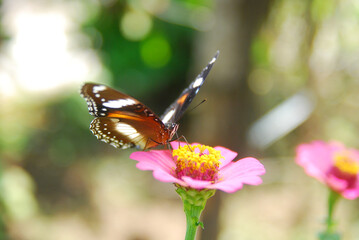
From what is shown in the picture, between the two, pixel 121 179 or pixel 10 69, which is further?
pixel 121 179

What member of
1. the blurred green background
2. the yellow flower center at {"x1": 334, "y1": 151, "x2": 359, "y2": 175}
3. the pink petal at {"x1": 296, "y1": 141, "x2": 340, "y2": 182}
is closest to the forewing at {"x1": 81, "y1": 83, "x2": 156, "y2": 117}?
the pink petal at {"x1": 296, "y1": 141, "x2": 340, "y2": 182}

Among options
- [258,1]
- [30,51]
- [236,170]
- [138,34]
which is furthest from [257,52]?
[236,170]

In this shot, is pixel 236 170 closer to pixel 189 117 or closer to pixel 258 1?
pixel 258 1

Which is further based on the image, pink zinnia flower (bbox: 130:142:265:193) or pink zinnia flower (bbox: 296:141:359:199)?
pink zinnia flower (bbox: 296:141:359:199)

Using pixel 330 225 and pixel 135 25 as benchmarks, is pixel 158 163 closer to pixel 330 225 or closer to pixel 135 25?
pixel 330 225

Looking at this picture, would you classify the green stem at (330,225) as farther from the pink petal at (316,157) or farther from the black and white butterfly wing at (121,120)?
the black and white butterfly wing at (121,120)

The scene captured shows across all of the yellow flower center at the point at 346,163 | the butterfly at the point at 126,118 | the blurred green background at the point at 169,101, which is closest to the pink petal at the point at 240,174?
the butterfly at the point at 126,118

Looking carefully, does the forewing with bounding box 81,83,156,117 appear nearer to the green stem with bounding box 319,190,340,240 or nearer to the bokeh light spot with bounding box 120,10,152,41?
the green stem with bounding box 319,190,340,240
